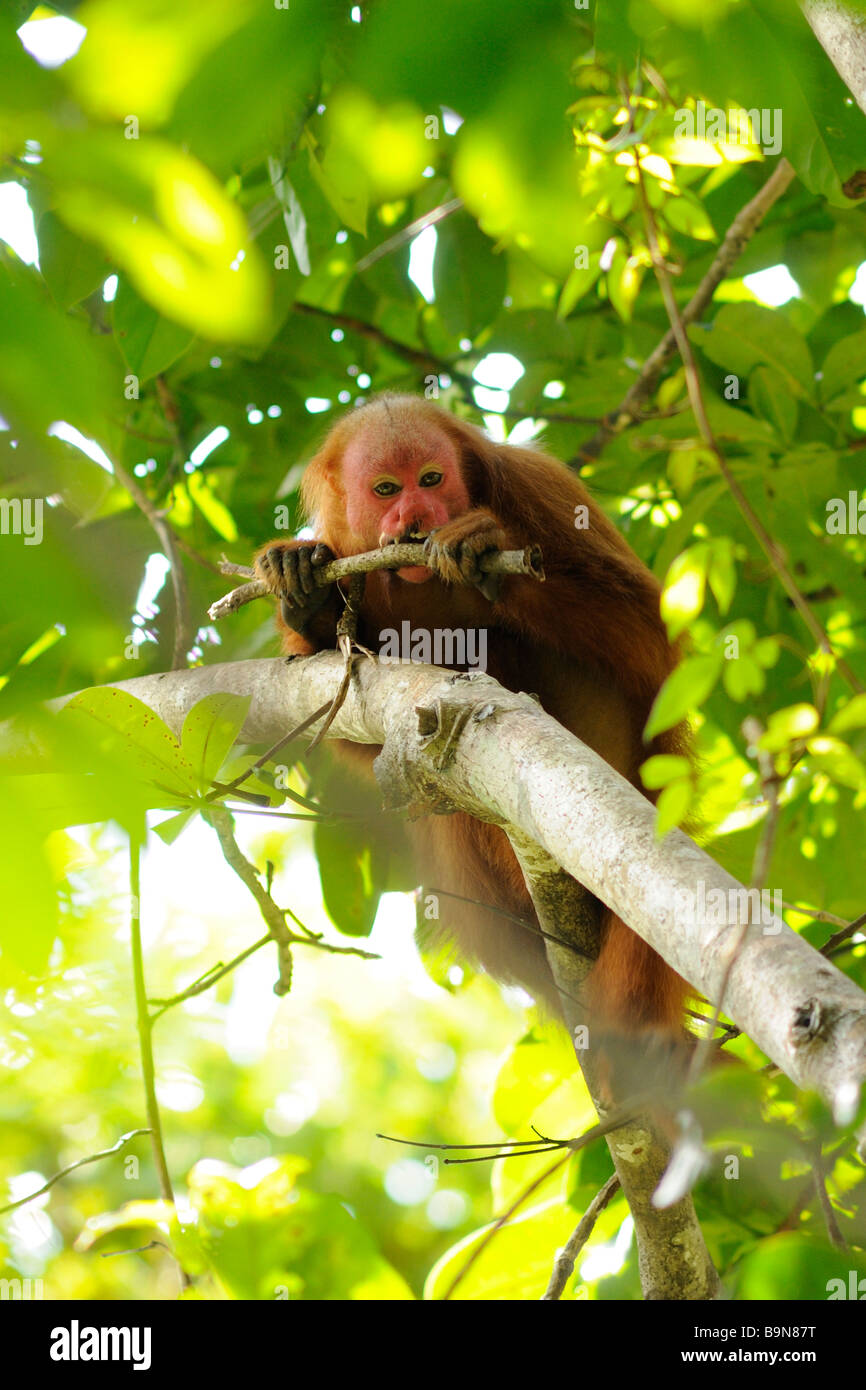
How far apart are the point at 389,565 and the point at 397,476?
3.83ft

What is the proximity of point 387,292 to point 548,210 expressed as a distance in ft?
11.7

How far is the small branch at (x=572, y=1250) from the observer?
2691 mm

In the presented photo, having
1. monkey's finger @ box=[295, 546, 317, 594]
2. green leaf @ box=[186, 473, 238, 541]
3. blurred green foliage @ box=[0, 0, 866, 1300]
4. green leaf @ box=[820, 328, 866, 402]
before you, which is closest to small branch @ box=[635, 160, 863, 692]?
blurred green foliage @ box=[0, 0, 866, 1300]

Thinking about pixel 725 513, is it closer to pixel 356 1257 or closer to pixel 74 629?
pixel 356 1257

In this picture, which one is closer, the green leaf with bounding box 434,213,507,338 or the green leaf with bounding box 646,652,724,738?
the green leaf with bounding box 646,652,724,738

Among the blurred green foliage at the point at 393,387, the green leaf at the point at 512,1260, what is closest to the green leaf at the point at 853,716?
the blurred green foliage at the point at 393,387

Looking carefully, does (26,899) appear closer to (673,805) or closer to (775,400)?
(673,805)

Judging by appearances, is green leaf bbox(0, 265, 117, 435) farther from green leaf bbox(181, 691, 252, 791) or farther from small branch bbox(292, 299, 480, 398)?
small branch bbox(292, 299, 480, 398)

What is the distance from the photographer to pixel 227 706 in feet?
8.50

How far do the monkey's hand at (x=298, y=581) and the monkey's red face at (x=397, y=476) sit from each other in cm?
42

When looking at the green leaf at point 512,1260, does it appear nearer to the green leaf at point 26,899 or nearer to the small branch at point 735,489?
the small branch at point 735,489

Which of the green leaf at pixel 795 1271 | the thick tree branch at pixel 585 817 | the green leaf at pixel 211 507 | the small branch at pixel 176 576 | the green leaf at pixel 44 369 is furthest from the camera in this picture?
the green leaf at pixel 211 507

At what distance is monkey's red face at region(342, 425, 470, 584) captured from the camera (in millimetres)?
3910
